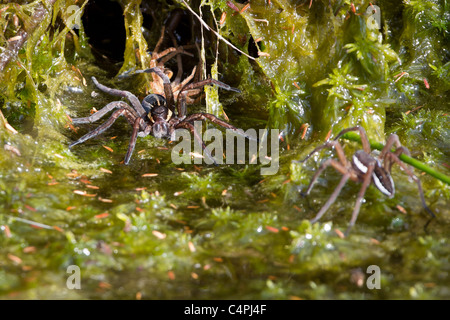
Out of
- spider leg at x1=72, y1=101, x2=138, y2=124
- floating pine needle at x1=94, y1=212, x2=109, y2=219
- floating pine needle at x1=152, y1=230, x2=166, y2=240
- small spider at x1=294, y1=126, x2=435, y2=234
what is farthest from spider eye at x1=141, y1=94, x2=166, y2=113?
small spider at x1=294, y1=126, x2=435, y2=234

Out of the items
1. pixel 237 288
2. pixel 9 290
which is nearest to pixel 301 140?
pixel 237 288

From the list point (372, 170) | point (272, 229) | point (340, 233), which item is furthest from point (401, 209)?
point (272, 229)

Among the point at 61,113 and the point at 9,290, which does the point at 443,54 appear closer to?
the point at 61,113

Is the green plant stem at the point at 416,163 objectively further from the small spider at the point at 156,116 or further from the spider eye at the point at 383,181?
the small spider at the point at 156,116

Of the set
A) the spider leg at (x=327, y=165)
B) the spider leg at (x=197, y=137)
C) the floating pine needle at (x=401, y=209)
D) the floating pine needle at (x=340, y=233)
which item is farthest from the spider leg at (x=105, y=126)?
the floating pine needle at (x=401, y=209)

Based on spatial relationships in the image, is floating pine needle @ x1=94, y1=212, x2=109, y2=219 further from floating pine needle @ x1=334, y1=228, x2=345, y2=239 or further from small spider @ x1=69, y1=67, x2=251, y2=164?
floating pine needle @ x1=334, y1=228, x2=345, y2=239

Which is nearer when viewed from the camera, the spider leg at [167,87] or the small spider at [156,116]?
the small spider at [156,116]

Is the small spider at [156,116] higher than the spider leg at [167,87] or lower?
lower

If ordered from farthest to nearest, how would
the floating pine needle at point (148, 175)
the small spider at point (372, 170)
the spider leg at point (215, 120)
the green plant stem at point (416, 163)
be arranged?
the spider leg at point (215, 120) → the floating pine needle at point (148, 175) → the small spider at point (372, 170) → the green plant stem at point (416, 163)
